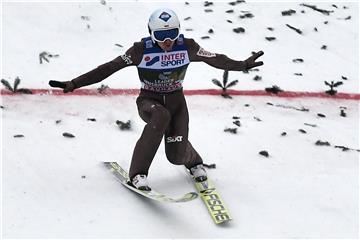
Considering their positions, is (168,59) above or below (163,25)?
below

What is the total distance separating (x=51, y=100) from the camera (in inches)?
298

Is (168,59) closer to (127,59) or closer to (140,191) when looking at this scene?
(127,59)

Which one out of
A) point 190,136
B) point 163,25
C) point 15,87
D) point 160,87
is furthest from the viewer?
point 15,87

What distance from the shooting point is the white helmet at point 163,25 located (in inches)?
200

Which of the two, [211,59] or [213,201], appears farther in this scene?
[211,59]

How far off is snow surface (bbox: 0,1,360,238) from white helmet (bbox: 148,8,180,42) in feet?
5.40

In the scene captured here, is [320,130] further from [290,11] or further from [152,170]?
[290,11]

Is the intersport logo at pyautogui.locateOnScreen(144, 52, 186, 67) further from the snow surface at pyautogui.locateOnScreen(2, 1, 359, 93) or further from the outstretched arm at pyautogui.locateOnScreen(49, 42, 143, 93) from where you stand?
the snow surface at pyautogui.locateOnScreen(2, 1, 359, 93)

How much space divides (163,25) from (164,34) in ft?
0.30

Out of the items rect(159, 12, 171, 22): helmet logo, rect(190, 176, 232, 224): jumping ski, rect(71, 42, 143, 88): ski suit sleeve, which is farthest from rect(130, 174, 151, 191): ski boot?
rect(159, 12, 171, 22): helmet logo

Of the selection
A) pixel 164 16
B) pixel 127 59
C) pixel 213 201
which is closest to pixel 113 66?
pixel 127 59

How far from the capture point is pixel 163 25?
5.07 meters

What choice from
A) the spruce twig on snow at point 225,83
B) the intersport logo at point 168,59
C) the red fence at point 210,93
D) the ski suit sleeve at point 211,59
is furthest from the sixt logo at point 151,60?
the spruce twig on snow at point 225,83

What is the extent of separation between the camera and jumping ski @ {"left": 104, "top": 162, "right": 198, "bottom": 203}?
4930 mm
